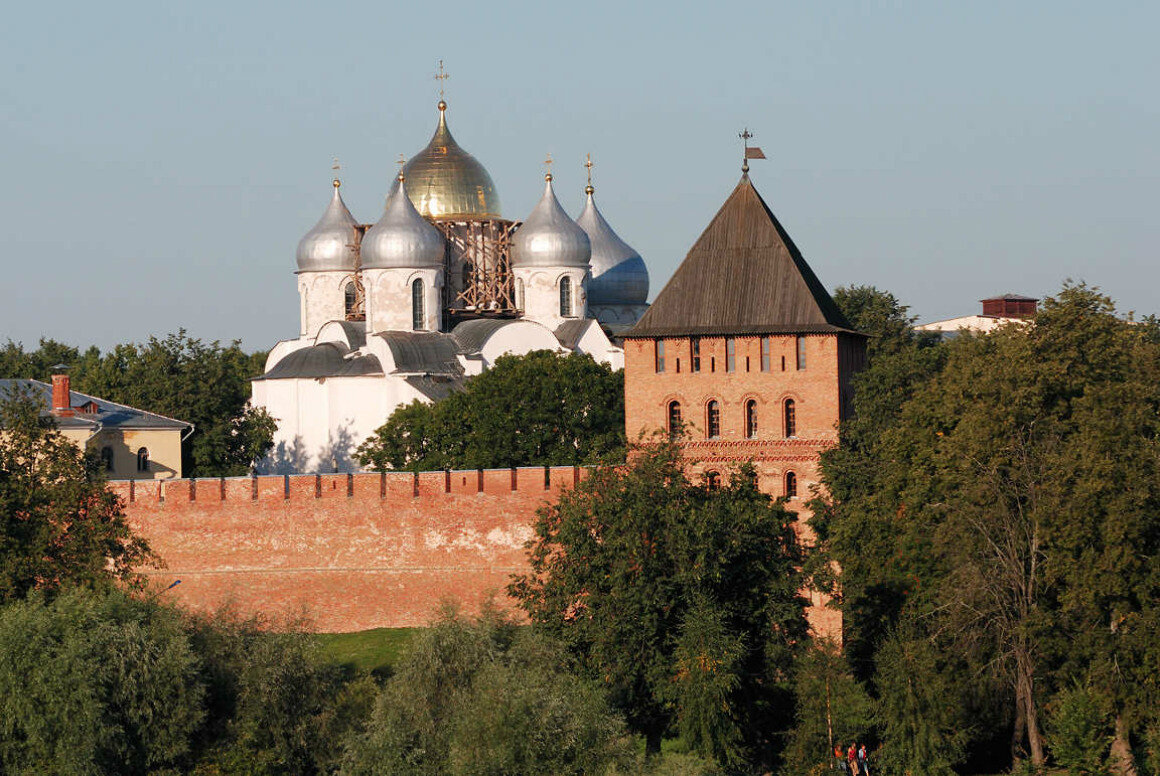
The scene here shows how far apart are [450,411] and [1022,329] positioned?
1772cm

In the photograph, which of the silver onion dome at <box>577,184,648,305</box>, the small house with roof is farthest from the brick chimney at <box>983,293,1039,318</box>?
the small house with roof

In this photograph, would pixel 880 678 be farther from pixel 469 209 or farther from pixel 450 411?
pixel 469 209

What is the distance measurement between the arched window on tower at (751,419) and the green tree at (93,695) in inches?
388

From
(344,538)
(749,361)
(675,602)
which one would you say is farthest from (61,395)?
(675,602)

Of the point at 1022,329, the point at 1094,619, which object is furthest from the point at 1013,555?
the point at 1022,329

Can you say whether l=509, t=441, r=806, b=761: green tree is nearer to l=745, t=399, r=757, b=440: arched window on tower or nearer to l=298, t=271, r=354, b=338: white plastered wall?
l=745, t=399, r=757, b=440: arched window on tower

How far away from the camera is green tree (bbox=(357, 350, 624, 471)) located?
47.1 metres

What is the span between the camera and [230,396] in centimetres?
5566

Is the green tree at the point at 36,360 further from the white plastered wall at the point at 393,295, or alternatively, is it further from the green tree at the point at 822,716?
the green tree at the point at 822,716

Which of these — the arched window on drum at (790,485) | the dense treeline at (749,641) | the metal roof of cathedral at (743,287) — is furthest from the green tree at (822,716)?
the metal roof of cathedral at (743,287)

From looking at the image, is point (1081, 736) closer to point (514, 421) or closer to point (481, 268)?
point (514, 421)

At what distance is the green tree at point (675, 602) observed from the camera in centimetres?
3144

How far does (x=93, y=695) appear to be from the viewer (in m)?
30.4

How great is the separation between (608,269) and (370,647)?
1169 inches
